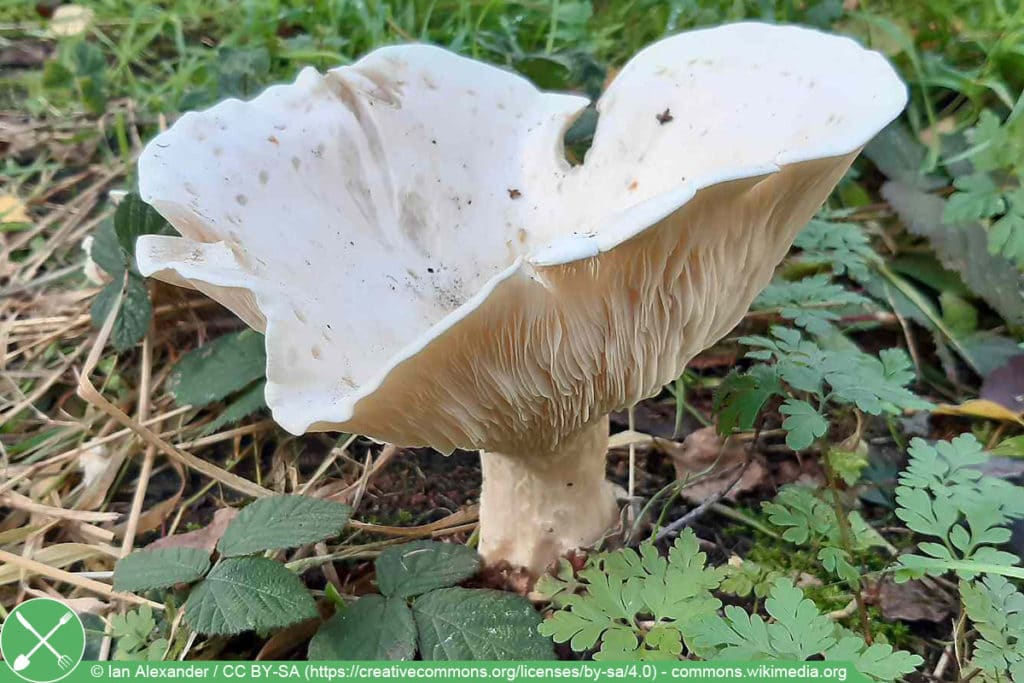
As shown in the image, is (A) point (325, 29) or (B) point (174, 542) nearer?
(B) point (174, 542)

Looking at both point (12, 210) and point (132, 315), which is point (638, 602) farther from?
point (12, 210)

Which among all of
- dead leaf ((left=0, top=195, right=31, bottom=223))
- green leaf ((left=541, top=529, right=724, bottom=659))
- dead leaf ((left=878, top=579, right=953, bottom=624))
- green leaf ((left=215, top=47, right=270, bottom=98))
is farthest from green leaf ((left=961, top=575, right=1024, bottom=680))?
dead leaf ((left=0, top=195, right=31, bottom=223))

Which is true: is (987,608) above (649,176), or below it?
below

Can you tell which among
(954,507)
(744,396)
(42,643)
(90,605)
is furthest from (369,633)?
(954,507)

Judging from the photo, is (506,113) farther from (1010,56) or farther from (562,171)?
(1010,56)

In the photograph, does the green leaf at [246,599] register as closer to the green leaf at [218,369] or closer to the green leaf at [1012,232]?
the green leaf at [218,369]

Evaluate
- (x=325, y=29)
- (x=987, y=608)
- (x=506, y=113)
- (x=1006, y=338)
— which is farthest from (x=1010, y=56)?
(x=325, y=29)

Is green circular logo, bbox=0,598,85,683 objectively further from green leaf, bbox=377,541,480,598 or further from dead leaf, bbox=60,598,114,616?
green leaf, bbox=377,541,480,598
